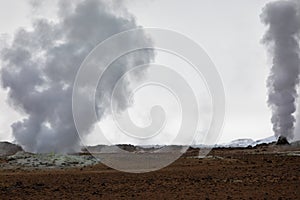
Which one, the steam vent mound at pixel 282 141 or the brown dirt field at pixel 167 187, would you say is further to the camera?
the steam vent mound at pixel 282 141

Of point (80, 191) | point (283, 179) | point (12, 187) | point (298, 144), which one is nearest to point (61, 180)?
point (12, 187)

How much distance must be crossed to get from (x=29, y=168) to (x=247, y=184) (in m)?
19.5

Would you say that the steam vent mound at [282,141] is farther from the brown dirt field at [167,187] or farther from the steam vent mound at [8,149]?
the brown dirt field at [167,187]

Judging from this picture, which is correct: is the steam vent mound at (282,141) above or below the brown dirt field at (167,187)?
above

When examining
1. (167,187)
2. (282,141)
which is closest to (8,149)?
(282,141)

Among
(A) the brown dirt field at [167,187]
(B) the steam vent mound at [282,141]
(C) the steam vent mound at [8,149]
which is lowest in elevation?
(A) the brown dirt field at [167,187]

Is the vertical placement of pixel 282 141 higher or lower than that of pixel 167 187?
higher

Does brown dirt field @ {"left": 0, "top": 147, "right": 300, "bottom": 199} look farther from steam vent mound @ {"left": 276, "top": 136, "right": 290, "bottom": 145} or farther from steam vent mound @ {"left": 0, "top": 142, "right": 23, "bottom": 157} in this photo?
steam vent mound @ {"left": 276, "top": 136, "right": 290, "bottom": 145}

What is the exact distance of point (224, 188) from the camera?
16.9 m

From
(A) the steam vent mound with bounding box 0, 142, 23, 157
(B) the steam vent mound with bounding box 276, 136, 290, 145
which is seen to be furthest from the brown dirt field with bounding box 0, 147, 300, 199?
(B) the steam vent mound with bounding box 276, 136, 290, 145

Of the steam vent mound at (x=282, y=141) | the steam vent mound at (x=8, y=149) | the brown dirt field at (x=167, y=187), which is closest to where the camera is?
the brown dirt field at (x=167, y=187)

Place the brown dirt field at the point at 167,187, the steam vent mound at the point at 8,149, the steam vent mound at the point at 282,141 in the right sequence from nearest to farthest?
the brown dirt field at the point at 167,187, the steam vent mound at the point at 8,149, the steam vent mound at the point at 282,141

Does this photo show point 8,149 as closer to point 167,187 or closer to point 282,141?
point 282,141

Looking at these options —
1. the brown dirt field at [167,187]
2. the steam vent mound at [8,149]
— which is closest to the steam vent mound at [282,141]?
the steam vent mound at [8,149]
